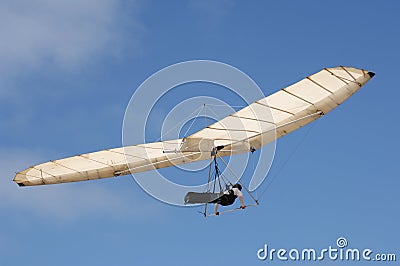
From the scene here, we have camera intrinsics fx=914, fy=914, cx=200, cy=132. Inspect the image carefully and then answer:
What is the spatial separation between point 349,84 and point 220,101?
7460 mm

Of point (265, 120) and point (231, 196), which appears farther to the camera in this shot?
point (265, 120)

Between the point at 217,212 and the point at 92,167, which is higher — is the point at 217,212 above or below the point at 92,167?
below

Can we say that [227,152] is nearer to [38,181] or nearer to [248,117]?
[248,117]

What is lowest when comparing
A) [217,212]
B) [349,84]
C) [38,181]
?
[217,212]

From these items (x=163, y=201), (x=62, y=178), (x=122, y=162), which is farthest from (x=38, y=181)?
(x=163, y=201)

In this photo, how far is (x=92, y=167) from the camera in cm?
5744

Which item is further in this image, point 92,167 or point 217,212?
point 92,167

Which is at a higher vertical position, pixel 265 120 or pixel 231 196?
pixel 265 120

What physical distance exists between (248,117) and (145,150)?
24.4ft

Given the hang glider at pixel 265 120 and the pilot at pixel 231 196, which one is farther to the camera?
the hang glider at pixel 265 120

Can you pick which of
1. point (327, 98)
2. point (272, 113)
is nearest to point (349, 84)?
point (327, 98)

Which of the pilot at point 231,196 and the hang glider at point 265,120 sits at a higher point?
the hang glider at point 265,120

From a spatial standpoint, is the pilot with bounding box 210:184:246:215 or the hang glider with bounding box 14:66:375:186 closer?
the pilot with bounding box 210:184:246:215

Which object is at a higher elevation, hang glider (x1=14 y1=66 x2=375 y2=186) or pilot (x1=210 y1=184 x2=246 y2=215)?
hang glider (x1=14 y1=66 x2=375 y2=186)
